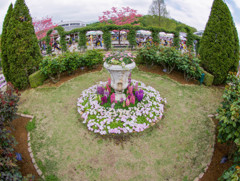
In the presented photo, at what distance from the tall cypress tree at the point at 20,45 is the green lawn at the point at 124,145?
54.8 inches

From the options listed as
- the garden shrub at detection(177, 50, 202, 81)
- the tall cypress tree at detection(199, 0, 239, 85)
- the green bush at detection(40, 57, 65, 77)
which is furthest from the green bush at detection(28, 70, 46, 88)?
the tall cypress tree at detection(199, 0, 239, 85)

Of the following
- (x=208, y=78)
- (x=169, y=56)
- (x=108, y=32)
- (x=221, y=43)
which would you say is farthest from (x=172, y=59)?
(x=108, y=32)

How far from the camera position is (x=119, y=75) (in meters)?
5.00

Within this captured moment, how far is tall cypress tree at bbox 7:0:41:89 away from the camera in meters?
6.72

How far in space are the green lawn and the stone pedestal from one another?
66.8 inches

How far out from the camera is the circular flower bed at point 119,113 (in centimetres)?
477

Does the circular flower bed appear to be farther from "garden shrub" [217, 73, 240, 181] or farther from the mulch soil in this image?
"garden shrub" [217, 73, 240, 181]

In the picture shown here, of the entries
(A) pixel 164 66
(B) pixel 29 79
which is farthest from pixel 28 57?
(A) pixel 164 66

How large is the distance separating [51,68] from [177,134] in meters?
6.07

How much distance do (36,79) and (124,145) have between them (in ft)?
17.8

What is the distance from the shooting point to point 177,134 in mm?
4738

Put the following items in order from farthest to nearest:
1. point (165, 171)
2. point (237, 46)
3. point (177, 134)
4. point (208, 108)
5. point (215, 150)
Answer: point (237, 46) → point (208, 108) → point (177, 134) → point (215, 150) → point (165, 171)

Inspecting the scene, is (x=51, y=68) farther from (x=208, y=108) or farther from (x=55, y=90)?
(x=208, y=108)

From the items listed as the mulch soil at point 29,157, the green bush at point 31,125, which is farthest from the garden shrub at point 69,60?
the mulch soil at point 29,157
